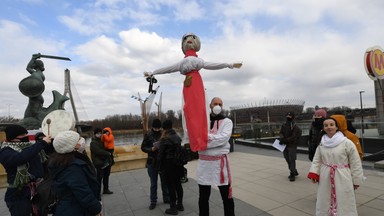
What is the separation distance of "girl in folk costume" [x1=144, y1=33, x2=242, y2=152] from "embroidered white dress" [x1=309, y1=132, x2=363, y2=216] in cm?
170

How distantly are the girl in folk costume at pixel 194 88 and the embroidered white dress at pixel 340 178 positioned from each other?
5.56 ft

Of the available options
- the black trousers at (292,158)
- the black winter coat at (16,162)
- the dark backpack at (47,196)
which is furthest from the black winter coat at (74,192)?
the black trousers at (292,158)

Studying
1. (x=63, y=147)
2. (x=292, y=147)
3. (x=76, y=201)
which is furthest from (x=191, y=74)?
(x=292, y=147)

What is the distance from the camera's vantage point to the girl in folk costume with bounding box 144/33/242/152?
2965 mm

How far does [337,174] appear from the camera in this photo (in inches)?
126

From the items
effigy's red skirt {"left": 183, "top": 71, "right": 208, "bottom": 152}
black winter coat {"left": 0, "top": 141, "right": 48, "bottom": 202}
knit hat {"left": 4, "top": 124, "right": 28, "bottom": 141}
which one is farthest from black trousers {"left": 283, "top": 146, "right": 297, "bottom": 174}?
knit hat {"left": 4, "top": 124, "right": 28, "bottom": 141}

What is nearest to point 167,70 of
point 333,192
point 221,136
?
point 221,136

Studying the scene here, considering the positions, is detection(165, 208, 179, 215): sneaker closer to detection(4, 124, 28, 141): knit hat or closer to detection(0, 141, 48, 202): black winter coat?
detection(0, 141, 48, 202): black winter coat

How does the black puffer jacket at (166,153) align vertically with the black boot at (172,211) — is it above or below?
above

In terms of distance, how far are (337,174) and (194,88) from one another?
6.99ft

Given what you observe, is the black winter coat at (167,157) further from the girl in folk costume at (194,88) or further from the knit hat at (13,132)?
the knit hat at (13,132)

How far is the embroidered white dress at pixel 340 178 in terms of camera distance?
3.13 metres

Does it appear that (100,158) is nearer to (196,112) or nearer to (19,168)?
(19,168)

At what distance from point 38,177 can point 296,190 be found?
16.3ft
